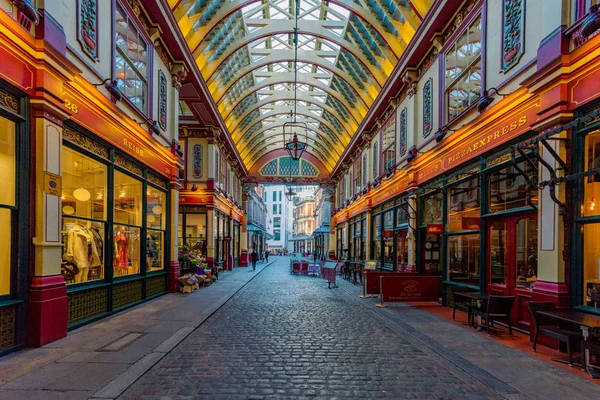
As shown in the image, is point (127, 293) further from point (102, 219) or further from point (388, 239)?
point (388, 239)

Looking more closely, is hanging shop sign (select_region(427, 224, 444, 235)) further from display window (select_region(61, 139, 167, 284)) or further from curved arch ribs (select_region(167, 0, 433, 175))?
display window (select_region(61, 139, 167, 284))

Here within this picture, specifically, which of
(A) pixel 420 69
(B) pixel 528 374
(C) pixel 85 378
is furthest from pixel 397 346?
(A) pixel 420 69

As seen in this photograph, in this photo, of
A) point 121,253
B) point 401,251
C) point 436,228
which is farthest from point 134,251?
point 401,251

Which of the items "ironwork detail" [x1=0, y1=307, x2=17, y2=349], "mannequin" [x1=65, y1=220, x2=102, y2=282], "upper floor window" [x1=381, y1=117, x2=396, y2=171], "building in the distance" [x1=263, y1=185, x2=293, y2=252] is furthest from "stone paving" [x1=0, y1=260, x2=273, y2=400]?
"building in the distance" [x1=263, y1=185, x2=293, y2=252]

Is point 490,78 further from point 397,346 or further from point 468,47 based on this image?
point 397,346

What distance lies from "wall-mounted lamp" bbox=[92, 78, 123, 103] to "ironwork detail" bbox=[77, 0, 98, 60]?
546 millimetres

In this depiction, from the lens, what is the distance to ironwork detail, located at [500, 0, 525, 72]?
7993 mm

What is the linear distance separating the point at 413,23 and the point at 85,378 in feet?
→ 43.3

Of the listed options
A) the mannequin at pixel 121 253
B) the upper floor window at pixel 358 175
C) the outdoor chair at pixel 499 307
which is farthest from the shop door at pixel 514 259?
the upper floor window at pixel 358 175

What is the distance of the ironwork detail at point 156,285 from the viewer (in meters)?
12.0

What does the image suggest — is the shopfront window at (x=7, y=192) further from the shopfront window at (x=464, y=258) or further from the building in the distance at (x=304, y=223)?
the building in the distance at (x=304, y=223)

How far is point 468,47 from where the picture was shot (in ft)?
34.1

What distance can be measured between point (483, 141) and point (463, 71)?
241 centimetres

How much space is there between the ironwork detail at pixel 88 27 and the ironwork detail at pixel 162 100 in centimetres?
440
